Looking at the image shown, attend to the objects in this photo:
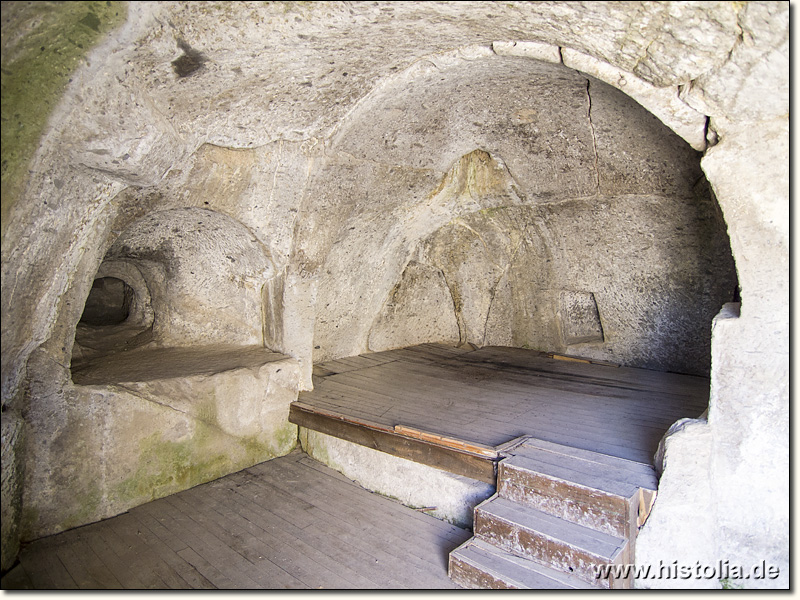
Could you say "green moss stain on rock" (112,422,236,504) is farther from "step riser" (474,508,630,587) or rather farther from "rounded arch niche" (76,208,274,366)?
"step riser" (474,508,630,587)

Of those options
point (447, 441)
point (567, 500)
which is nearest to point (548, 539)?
point (567, 500)

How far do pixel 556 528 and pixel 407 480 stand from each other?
121 cm

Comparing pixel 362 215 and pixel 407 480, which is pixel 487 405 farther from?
pixel 362 215

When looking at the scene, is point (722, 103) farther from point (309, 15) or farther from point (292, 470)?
point (292, 470)

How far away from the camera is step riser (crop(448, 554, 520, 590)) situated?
2.48 meters

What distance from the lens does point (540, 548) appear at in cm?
252

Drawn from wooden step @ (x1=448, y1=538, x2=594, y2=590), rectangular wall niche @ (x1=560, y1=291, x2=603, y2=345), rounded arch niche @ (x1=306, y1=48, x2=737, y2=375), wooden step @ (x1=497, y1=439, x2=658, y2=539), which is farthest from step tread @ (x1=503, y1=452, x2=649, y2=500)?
rectangular wall niche @ (x1=560, y1=291, x2=603, y2=345)

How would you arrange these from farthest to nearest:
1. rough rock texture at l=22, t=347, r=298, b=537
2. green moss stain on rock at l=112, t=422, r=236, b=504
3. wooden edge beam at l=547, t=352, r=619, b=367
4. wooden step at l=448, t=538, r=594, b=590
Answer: wooden edge beam at l=547, t=352, r=619, b=367
green moss stain on rock at l=112, t=422, r=236, b=504
rough rock texture at l=22, t=347, r=298, b=537
wooden step at l=448, t=538, r=594, b=590

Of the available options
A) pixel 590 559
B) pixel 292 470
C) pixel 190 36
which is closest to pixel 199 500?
pixel 292 470

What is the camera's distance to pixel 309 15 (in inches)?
91.4

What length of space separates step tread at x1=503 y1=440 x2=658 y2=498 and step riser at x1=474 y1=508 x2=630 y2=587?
0.29m

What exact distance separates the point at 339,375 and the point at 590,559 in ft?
9.66

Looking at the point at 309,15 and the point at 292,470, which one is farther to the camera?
the point at 292,470

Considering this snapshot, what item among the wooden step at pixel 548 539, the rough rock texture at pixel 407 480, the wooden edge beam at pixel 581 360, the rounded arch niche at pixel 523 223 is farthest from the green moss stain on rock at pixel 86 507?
the wooden edge beam at pixel 581 360
